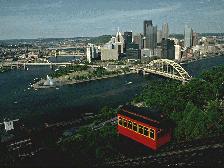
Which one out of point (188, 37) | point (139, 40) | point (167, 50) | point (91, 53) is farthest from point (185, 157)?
point (188, 37)

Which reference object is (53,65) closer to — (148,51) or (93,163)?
(148,51)

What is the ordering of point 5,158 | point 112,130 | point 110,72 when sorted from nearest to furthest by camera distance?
point 5,158 < point 112,130 < point 110,72

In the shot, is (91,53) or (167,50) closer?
(91,53)

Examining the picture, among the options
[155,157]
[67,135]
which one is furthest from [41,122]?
[155,157]

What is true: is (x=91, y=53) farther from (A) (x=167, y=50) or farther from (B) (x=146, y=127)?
(B) (x=146, y=127)

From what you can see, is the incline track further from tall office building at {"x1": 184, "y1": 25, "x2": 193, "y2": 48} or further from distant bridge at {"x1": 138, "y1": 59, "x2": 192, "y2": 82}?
tall office building at {"x1": 184, "y1": 25, "x2": 193, "y2": 48}

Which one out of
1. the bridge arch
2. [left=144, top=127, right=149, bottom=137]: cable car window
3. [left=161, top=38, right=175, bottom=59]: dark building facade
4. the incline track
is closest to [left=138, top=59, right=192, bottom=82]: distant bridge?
the bridge arch

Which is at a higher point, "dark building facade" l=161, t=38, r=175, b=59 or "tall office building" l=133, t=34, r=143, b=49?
"tall office building" l=133, t=34, r=143, b=49
